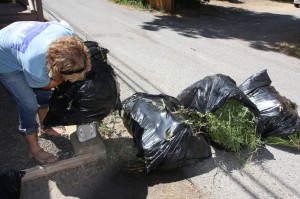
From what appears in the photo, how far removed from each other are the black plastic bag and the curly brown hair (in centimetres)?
96

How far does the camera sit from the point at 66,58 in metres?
2.14

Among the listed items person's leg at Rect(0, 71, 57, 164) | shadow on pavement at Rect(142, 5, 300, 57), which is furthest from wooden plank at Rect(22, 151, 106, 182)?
shadow on pavement at Rect(142, 5, 300, 57)

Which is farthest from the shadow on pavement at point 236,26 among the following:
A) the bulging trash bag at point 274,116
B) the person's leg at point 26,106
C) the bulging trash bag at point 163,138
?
the person's leg at point 26,106

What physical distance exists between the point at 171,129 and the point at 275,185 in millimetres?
1118

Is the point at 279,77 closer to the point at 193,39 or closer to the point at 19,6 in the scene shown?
the point at 193,39

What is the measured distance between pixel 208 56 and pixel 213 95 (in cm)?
365

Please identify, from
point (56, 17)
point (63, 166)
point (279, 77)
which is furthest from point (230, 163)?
point (56, 17)

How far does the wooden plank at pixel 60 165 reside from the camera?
278 cm

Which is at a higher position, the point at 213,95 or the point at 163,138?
Result: the point at 213,95

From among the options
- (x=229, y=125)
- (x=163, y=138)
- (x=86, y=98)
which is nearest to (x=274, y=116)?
(x=229, y=125)

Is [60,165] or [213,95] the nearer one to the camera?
[60,165]

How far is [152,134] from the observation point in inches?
114

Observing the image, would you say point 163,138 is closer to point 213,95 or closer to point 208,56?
point 213,95

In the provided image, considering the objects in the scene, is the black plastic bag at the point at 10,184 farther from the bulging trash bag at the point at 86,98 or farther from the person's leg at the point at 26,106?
the bulging trash bag at the point at 86,98
